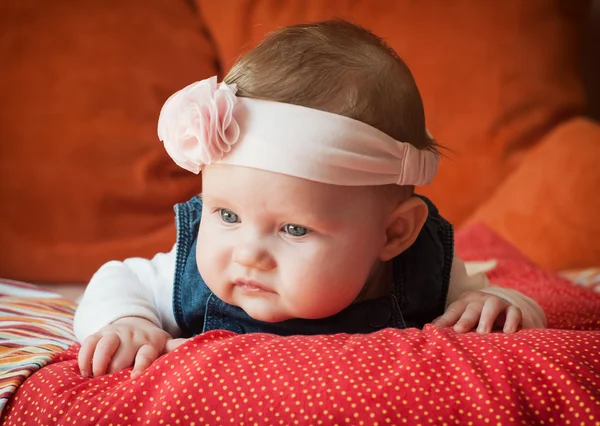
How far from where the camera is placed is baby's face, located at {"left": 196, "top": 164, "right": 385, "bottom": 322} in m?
0.94

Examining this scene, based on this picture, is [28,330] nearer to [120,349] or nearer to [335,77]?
[120,349]

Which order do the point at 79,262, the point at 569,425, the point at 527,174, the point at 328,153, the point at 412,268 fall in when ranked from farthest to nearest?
the point at 527,174 → the point at 79,262 → the point at 412,268 → the point at 328,153 → the point at 569,425

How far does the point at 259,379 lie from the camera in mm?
789

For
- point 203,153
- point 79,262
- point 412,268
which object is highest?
point 203,153

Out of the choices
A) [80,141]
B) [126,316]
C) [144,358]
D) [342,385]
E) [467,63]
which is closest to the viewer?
[342,385]

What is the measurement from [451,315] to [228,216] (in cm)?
36

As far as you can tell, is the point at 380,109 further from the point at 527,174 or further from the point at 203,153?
the point at 527,174

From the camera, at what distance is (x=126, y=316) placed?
1035 millimetres

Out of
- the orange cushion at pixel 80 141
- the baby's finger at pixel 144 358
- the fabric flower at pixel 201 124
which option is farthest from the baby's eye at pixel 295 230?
the orange cushion at pixel 80 141

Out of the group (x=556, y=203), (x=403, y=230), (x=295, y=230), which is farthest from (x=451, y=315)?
(x=556, y=203)

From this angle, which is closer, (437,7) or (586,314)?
(586,314)

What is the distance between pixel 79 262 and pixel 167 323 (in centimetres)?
70

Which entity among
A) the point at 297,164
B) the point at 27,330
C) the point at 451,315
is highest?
the point at 297,164

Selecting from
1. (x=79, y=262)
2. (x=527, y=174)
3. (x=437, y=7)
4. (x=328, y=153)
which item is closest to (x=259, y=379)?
(x=328, y=153)
